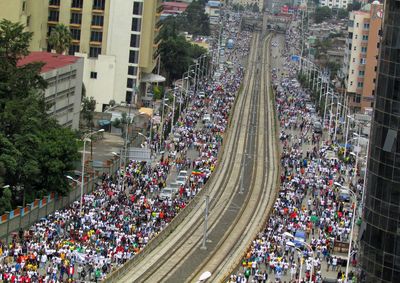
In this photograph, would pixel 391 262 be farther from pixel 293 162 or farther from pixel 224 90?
pixel 224 90

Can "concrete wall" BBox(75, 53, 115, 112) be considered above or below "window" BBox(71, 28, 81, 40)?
below

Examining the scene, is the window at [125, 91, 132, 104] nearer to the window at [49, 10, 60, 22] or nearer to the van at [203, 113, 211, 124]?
the van at [203, 113, 211, 124]

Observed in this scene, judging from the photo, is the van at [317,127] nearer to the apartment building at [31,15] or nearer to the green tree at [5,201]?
the apartment building at [31,15]

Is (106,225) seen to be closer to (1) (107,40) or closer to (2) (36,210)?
(2) (36,210)

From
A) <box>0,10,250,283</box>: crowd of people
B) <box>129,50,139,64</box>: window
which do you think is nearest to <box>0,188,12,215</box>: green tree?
<box>0,10,250,283</box>: crowd of people

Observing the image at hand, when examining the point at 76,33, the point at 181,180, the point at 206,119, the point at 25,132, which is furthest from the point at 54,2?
the point at 25,132

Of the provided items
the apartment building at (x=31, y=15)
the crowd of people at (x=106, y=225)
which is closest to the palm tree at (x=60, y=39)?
the apartment building at (x=31, y=15)
